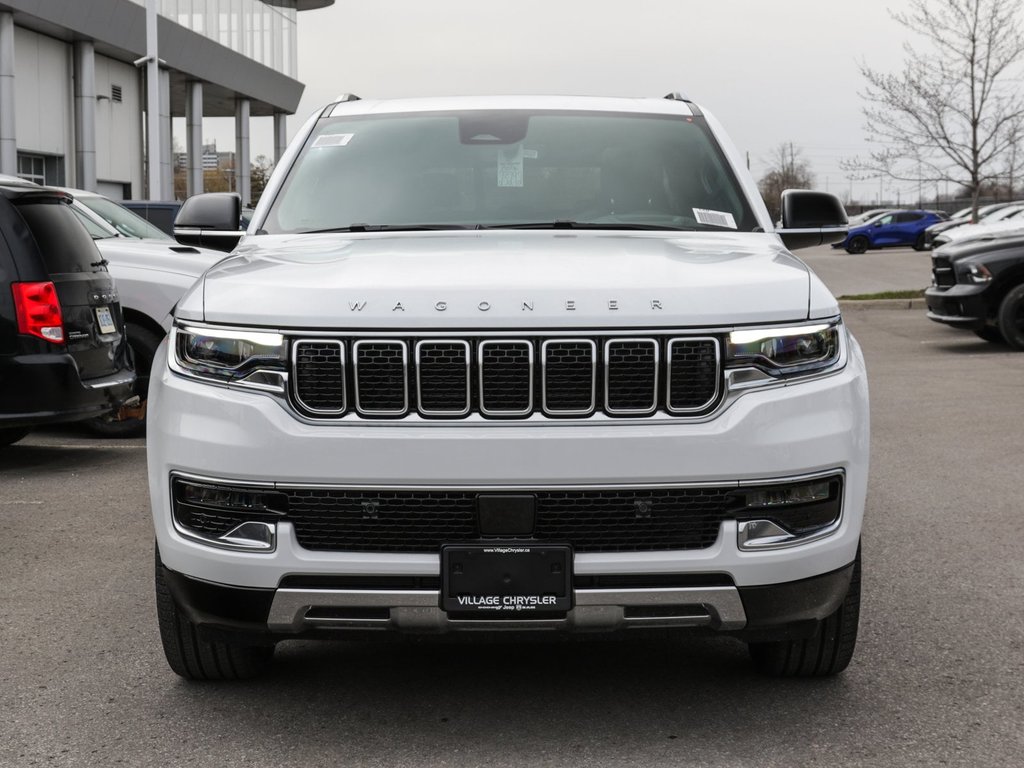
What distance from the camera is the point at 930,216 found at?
4994 centimetres

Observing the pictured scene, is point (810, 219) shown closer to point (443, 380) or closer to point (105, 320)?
point (443, 380)

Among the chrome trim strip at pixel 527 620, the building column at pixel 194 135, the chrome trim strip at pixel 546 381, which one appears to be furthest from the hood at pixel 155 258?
the building column at pixel 194 135

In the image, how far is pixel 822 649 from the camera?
4.17 meters

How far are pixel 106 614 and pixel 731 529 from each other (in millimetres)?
2731

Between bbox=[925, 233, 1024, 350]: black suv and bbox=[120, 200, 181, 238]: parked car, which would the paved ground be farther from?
bbox=[120, 200, 181, 238]: parked car

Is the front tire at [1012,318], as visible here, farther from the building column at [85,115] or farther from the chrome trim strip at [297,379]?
the building column at [85,115]

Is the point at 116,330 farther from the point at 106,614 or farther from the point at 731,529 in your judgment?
the point at 731,529

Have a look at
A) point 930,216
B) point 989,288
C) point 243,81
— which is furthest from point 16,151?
point 930,216

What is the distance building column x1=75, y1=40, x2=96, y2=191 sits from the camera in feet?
127

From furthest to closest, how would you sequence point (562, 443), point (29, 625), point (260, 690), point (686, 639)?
point (29, 625)
point (686, 639)
point (260, 690)
point (562, 443)

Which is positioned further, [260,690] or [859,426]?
[260,690]

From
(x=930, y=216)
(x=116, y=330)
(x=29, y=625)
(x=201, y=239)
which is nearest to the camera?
(x=29, y=625)

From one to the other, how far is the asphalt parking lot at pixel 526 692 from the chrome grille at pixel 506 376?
0.70 metres

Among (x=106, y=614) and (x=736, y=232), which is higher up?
(x=736, y=232)
